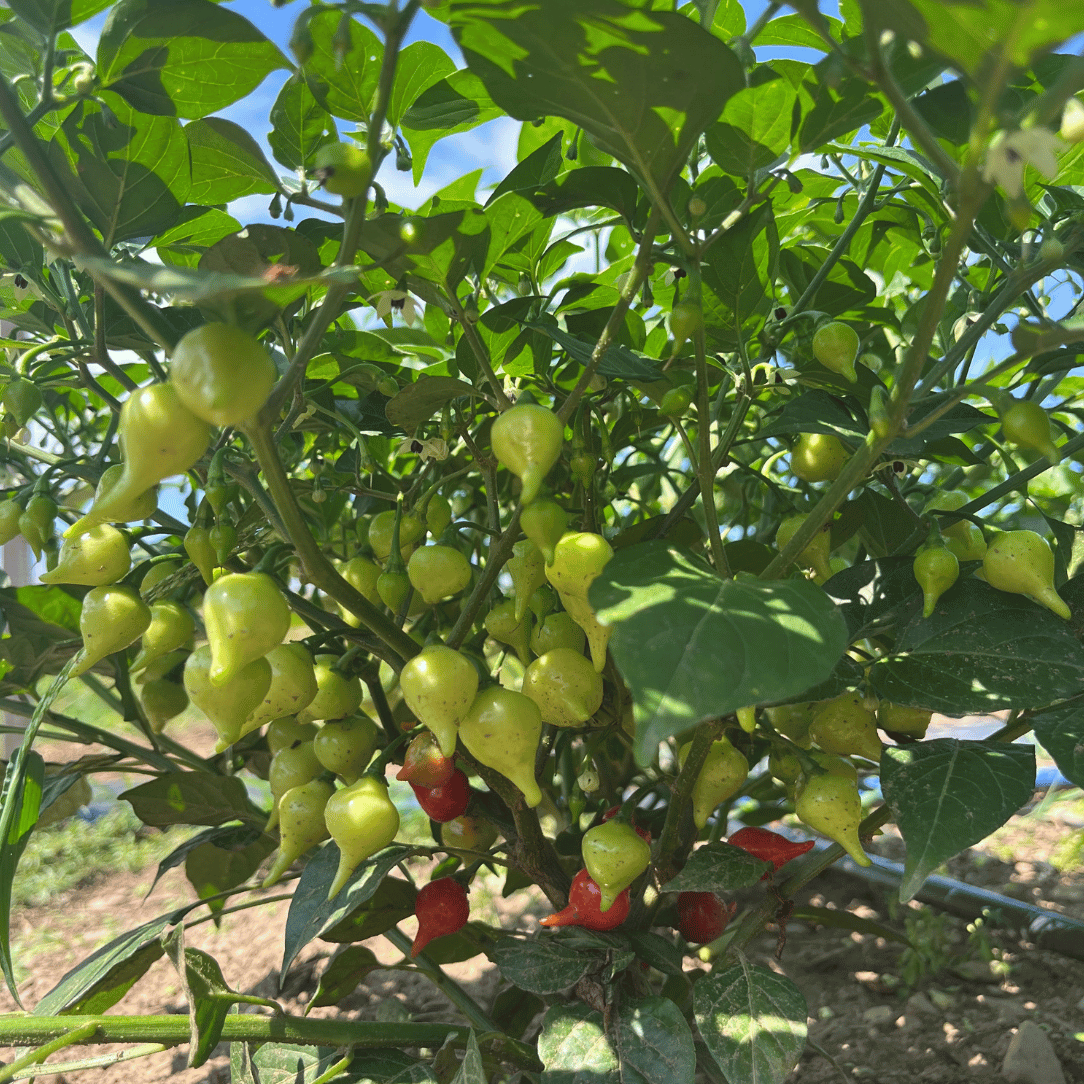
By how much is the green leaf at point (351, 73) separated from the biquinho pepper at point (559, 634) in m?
0.40

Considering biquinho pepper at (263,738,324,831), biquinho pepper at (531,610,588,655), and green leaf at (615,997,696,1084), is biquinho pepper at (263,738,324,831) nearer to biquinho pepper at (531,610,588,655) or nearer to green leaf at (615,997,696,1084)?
biquinho pepper at (531,610,588,655)

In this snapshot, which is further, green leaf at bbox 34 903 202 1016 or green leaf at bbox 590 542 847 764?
green leaf at bbox 34 903 202 1016

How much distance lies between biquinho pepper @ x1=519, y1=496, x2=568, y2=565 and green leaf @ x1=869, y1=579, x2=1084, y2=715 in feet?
0.91

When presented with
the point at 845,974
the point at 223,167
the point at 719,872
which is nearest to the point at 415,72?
the point at 223,167

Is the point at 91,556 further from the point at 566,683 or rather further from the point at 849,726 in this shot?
the point at 849,726

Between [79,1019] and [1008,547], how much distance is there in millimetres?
764

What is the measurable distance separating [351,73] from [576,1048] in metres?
0.78

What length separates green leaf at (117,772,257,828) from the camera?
0.93 metres

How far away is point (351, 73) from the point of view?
625 millimetres

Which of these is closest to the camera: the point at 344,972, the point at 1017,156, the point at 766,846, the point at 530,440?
the point at 1017,156

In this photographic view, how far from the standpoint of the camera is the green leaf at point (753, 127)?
0.59 meters

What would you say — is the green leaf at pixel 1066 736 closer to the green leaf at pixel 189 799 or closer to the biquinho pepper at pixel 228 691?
the biquinho pepper at pixel 228 691

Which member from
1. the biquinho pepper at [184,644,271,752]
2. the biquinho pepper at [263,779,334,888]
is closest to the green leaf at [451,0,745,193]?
the biquinho pepper at [184,644,271,752]

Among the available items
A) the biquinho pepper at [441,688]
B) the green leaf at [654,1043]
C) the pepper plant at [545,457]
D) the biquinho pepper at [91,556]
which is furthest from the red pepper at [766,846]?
the biquinho pepper at [91,556]
